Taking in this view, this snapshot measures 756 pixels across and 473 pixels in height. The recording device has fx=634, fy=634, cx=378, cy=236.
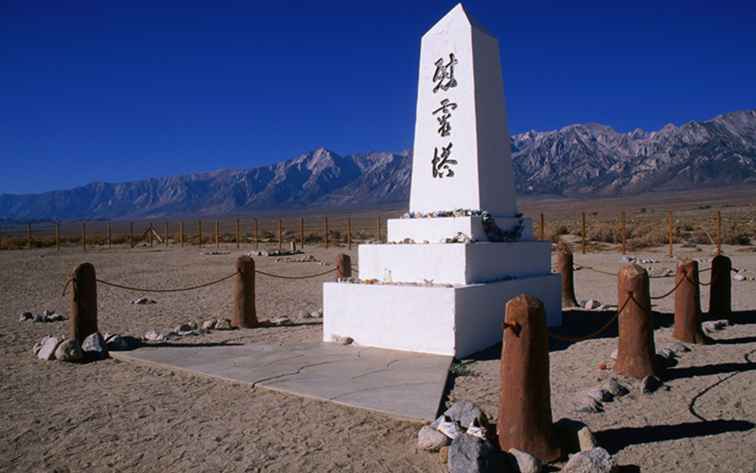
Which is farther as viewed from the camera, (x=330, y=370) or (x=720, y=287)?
(x=720, y=287)

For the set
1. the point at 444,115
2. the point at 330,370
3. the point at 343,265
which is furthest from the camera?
the point at 343,265

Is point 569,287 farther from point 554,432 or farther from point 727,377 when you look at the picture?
point 554,432

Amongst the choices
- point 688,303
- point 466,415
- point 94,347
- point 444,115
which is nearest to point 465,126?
point 444,115

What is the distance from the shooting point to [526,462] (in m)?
4.12

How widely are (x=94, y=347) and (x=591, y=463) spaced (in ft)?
20.1

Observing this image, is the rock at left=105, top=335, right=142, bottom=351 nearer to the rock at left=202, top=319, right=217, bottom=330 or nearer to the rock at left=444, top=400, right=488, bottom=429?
the rock at left=202, top=319, right=217, bottom=330

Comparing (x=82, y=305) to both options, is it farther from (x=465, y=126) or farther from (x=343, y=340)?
(x=465, y=126)

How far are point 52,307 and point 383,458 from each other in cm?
1115

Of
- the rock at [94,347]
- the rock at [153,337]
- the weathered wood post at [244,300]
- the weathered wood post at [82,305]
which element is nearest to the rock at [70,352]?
the rock at [94,347]

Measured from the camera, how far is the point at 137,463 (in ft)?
14.7

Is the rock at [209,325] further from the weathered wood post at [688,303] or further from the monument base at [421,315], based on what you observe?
the weathered wood post at [688,303]

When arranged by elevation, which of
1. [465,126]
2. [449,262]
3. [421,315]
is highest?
[465,126]

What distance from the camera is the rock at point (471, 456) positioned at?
3.95m

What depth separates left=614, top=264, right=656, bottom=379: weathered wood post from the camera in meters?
6.31
